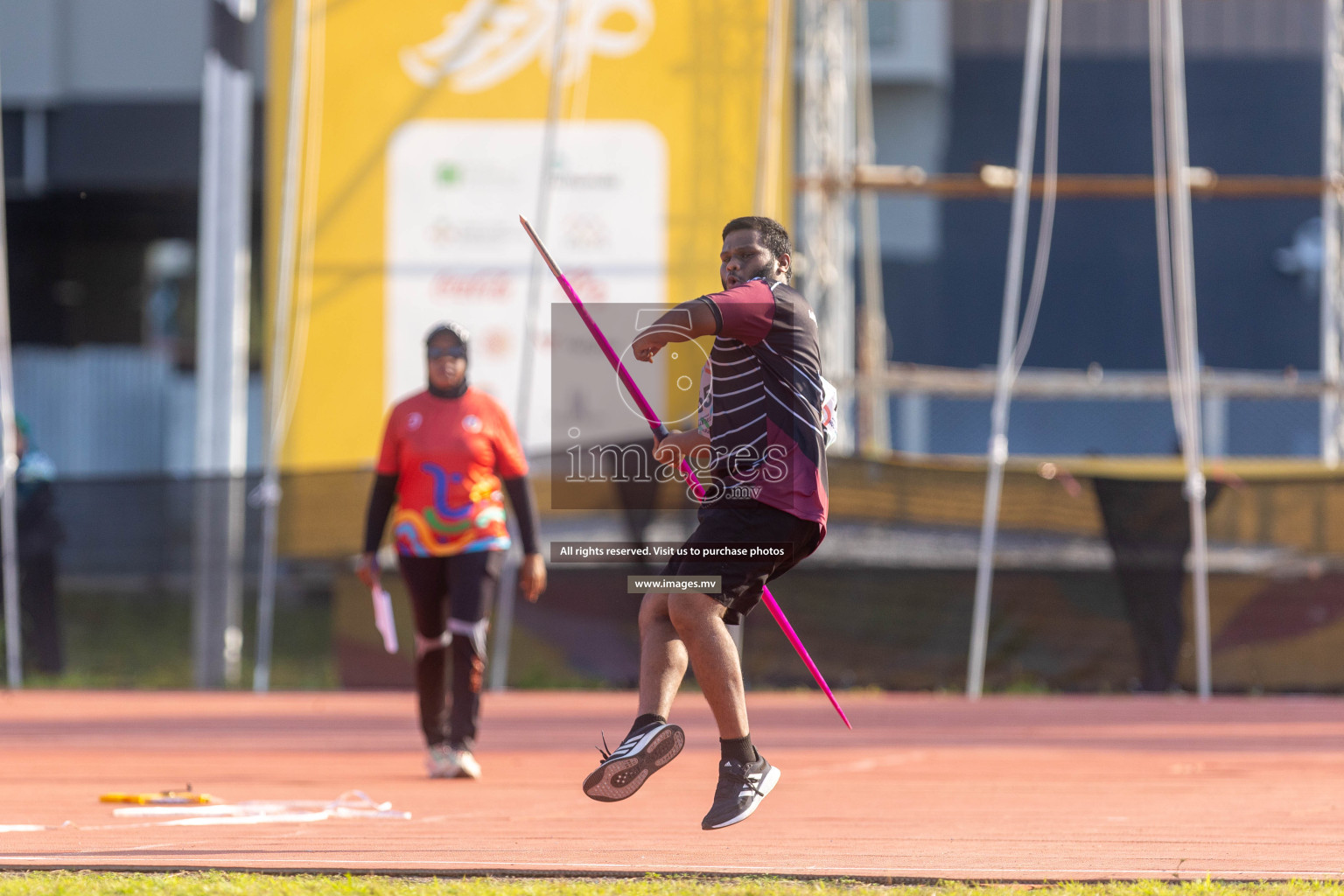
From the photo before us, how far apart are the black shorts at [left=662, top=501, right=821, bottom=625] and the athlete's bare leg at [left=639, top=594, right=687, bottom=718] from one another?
137mm

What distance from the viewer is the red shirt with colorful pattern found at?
26.5 feet

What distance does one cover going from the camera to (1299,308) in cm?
2655

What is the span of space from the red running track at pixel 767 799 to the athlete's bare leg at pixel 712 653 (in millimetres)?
423

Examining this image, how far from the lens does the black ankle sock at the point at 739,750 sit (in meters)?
5.44

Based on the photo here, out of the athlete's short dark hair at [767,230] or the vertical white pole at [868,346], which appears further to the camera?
the vertical white pole at [868,346]

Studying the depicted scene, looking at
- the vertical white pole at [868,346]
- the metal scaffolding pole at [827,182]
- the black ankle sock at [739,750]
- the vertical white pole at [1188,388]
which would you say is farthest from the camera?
the vertical white pole at [868,346]

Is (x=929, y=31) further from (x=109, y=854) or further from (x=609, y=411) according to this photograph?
(x=109, y=854)

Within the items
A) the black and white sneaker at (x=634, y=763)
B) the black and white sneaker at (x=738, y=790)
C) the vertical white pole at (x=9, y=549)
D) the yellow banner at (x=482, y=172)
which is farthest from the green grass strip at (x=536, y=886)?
the yellow banner at (x=482, y=172)

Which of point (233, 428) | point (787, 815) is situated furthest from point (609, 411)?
point (787, 815)

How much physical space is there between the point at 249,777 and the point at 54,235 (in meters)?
20.9

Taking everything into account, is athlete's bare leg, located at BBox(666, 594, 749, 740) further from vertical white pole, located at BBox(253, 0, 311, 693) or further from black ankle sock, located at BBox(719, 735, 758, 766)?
vertical white pole, located at BBox(253, 0, 311, 693)

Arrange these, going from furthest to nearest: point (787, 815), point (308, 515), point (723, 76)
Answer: point (723, 76) < point (308, 515) < point (787, 815)

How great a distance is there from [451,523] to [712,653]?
2914 millimetres

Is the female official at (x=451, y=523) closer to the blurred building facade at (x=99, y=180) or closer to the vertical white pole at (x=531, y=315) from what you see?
the vertical white pole at (x=531, y=315)
